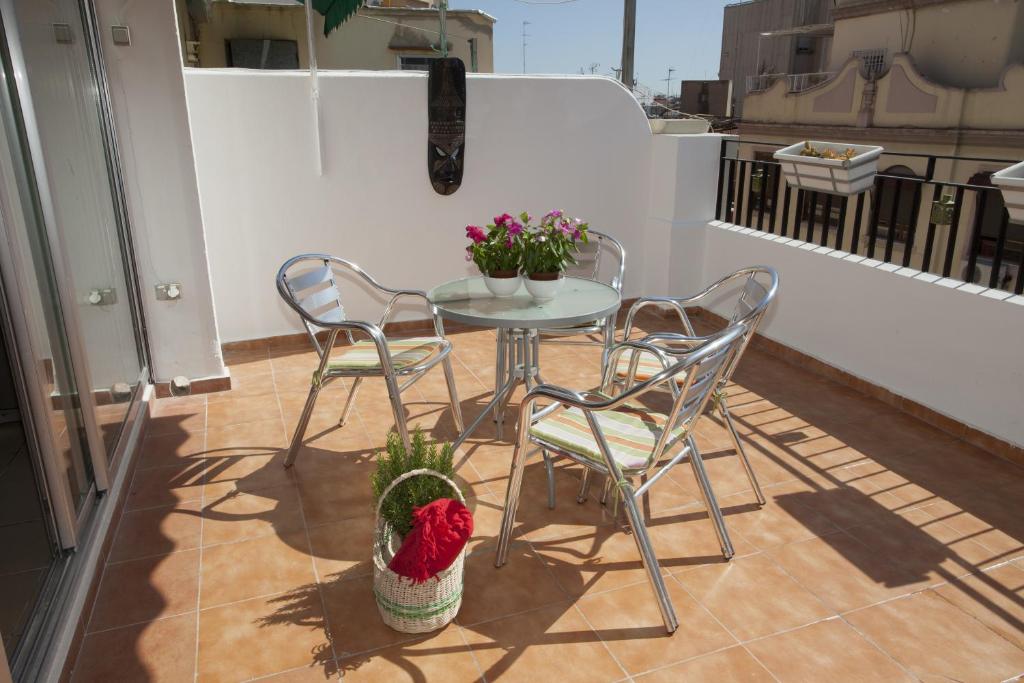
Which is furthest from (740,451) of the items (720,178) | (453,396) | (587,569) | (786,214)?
(720,178)

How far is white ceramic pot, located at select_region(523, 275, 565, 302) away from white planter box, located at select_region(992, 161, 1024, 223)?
1697 millimetres

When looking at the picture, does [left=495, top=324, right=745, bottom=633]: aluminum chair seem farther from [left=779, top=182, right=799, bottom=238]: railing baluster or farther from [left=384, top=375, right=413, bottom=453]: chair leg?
[left=779, top=182, right=799, bottom=238]: railing baluster

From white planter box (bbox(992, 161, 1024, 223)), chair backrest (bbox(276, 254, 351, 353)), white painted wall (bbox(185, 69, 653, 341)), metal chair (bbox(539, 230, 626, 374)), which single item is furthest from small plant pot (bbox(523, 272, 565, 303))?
white painted wall (bbox(185, 69, 653, 341))

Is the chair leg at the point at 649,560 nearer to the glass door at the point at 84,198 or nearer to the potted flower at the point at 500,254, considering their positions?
the potted flower at the point at 500,254

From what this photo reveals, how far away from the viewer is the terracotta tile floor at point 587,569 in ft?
6.27

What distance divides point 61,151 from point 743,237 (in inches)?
143

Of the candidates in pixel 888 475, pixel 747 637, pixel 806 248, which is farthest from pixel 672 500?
pixel 806 248

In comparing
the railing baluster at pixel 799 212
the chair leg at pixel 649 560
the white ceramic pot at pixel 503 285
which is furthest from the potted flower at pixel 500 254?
the railing baluster at pixel 799 212

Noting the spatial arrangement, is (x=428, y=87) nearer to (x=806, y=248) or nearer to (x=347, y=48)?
(x=806, y=248)

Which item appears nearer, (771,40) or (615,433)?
(615,433)

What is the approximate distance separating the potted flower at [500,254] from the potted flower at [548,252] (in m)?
0.04

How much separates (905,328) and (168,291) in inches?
141

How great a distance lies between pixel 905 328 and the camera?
3467 millimetres

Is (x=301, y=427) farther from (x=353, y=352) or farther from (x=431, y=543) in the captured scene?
(x=431, y=543)
